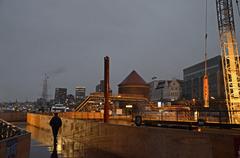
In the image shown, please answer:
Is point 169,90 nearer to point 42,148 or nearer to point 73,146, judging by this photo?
point 73,146

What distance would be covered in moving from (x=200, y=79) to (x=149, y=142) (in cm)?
12994

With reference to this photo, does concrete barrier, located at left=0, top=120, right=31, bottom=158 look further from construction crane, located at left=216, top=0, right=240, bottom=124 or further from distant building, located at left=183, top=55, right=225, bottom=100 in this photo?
distant building, located at left=183, top=55, right=225, bottom=100

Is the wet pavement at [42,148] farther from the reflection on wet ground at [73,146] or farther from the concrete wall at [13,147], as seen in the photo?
the concrete wall at [13,147]

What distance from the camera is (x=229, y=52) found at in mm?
46500

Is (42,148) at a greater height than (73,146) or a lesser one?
greater

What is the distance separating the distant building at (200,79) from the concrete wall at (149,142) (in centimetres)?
10339

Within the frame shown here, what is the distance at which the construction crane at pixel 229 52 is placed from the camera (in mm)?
45438

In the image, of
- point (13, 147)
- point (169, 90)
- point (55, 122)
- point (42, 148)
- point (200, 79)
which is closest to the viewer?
point (13, 147)

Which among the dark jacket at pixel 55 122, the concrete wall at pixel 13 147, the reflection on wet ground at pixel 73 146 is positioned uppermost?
the dark jacket at pixel 55 122

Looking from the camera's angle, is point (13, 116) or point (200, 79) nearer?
point (13, 116)

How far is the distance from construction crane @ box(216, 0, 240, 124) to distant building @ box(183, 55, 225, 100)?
242ft

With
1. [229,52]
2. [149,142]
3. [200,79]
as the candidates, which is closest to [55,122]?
[149,142]

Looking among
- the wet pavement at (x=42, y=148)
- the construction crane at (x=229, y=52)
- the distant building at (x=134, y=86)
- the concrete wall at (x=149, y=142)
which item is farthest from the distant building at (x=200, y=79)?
the concrete wall at (x=149, y=142)

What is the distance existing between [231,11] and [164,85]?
12588 cm
